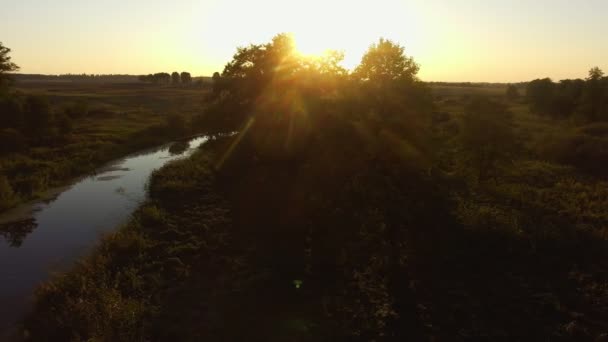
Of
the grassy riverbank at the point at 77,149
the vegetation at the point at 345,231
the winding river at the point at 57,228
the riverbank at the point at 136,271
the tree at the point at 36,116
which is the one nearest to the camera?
the riverbank at the point at 136,271

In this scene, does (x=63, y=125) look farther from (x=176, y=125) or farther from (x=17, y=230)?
(x=17, y=230)

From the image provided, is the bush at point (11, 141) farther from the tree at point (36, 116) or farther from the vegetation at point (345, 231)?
the vegetation at point (345, 231)

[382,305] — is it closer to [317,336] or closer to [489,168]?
[317,336]

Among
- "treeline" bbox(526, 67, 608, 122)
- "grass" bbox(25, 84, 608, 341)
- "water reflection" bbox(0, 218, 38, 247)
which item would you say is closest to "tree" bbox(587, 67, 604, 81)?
"treeline" bbox(526, 67, 608, 122)

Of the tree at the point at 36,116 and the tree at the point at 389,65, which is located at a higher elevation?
the tree at the point at 389,65

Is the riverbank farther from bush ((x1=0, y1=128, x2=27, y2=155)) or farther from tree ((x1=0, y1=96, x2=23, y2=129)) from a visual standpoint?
tree ((x1=0, y1=96, x2=23, y2=129))

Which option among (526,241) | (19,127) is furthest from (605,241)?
(19,127)

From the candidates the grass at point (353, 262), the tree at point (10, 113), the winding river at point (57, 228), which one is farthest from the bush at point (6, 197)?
the tree at point (10, 113)
